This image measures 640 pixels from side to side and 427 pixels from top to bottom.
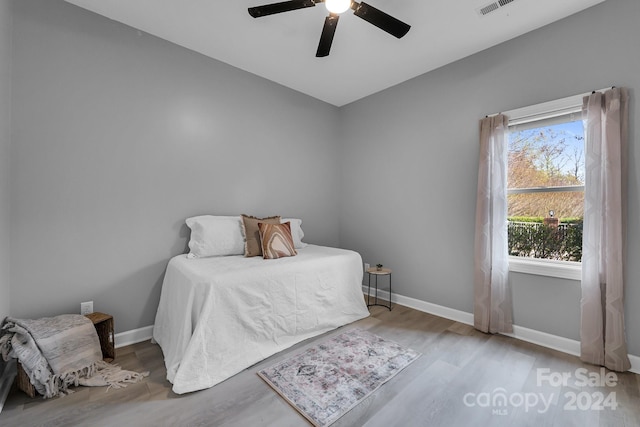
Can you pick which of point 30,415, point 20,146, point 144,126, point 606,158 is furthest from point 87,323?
point 606,158

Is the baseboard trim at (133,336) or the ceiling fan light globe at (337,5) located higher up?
the ceiling fan light globe at (337,5)

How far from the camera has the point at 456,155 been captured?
290 cm

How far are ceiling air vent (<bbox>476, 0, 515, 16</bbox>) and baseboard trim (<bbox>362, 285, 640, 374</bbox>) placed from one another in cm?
266

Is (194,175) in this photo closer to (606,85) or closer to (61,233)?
(61,233)

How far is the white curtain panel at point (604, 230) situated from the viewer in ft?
6.36

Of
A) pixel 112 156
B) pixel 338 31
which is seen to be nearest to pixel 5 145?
pixel 112 156

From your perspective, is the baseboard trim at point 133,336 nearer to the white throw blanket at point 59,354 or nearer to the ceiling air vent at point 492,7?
the white throw blanket at point 59,354

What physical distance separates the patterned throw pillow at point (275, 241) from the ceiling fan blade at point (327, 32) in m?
1.63

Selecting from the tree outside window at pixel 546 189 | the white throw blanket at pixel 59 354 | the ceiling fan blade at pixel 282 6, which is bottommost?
the white throw blanket at pixel 59 354

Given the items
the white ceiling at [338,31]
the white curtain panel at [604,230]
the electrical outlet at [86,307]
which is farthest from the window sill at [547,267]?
the electrical outlet at [86,307]

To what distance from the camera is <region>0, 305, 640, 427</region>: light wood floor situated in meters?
1.49

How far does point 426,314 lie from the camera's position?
305 cm

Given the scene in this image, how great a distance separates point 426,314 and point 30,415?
318 cm

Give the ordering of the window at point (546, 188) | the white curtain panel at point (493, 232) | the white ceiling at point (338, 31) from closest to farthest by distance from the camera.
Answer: the white ceiling at point (338, 31), the window at point (546, 188), the white curtain panel at point (493, 232)
